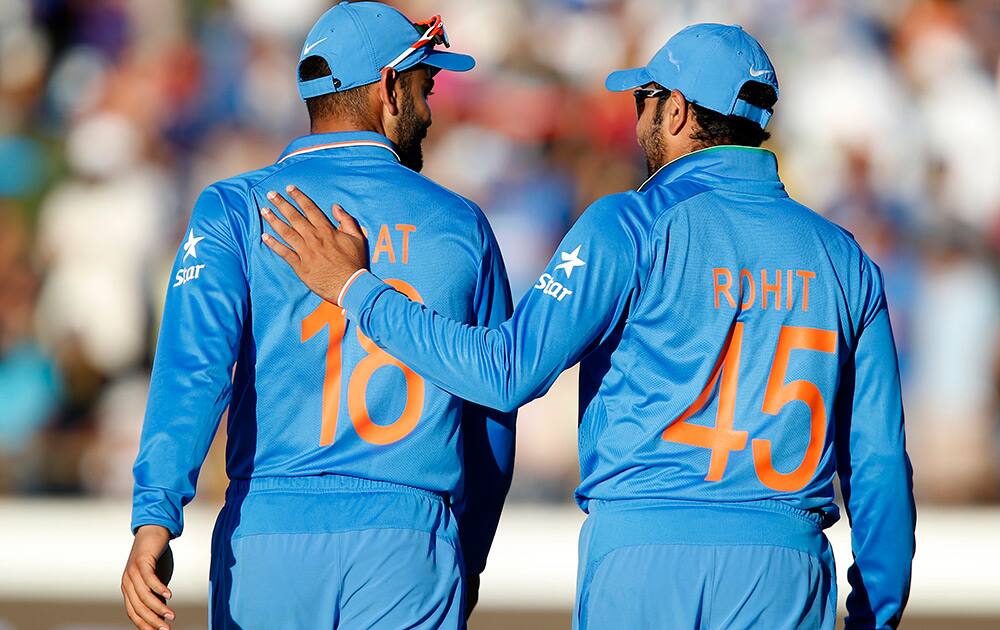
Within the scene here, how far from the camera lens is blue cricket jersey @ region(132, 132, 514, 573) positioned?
3328 mm

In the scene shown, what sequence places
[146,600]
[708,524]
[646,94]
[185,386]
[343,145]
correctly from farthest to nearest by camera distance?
[343,145] → [646,94] → [185,386] → [708,524] → [146,600]

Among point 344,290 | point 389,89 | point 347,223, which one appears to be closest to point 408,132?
point 389,89

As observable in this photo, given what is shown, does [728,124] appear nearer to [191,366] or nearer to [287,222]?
[287,222]

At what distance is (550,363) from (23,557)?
599cm

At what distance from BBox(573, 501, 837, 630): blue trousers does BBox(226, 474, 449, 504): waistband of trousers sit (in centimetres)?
53

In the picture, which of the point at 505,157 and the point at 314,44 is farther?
the point at 505,157

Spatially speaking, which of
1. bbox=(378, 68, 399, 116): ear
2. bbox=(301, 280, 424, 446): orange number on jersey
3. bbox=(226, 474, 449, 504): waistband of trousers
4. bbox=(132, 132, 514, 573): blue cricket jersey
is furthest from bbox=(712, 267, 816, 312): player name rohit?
bbox=(378, 68, 399, 116): ear

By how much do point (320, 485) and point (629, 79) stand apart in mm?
1248

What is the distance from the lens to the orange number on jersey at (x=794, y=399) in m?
3.25

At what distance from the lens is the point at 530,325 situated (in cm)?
329

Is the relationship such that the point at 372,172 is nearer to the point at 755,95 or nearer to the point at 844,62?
the point at 755,95

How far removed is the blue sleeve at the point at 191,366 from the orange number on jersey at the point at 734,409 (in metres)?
1.04

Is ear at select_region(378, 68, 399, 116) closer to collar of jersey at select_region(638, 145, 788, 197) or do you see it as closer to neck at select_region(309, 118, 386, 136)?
neck at select_region(309, 118, 386, 136)

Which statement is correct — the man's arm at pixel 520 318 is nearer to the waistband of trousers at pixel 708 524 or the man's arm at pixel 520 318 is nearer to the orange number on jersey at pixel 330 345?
the orange number on jersey at pixel 330 345
